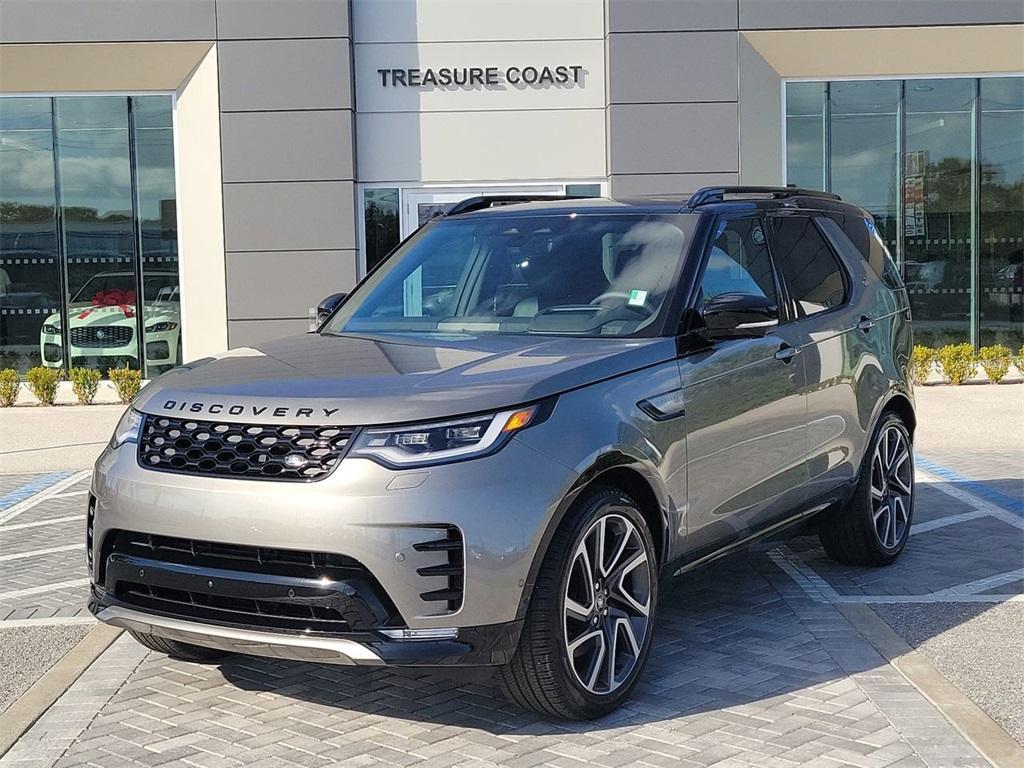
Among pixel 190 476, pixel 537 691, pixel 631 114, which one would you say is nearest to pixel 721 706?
pixel 537 691

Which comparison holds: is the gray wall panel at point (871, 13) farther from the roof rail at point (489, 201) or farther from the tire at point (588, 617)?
the tire at point (588, 617)

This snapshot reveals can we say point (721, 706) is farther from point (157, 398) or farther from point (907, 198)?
point (907, 198)

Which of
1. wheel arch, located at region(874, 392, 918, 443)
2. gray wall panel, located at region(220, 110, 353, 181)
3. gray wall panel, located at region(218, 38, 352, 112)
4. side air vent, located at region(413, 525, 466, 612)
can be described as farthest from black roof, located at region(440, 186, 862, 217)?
gray wall panel, located at region(218, 38, 352, 112)

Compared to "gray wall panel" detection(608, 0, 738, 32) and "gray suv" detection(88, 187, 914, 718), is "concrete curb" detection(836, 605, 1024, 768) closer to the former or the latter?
"gray suv" detection(88, 187, 914, 718)

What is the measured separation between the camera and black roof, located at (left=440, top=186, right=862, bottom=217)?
574 cm

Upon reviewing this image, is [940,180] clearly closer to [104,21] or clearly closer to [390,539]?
[104,21]

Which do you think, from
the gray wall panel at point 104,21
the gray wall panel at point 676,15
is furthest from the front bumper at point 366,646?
the gray wall panel at point 104,21

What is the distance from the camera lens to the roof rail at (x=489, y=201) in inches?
249

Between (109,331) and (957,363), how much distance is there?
1204 centimetres

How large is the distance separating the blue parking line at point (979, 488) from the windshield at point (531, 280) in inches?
171

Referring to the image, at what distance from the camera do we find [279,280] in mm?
17547

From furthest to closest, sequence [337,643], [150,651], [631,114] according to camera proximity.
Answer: [631,114], [150,651], [337,643]

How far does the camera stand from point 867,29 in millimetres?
17531

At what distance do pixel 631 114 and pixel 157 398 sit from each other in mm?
13807
